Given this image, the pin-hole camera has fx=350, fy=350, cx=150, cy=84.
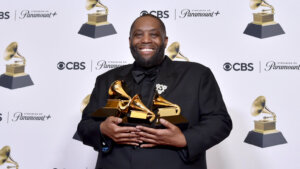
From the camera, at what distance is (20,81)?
2684 mm

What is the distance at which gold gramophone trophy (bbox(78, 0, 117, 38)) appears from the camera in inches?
104

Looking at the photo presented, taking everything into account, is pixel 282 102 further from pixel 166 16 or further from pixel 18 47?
pixel 18 47

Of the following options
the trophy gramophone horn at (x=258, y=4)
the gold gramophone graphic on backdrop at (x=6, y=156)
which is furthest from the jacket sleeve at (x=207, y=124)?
the gold gramophone graphic on backdrop at (x=6, y=156)

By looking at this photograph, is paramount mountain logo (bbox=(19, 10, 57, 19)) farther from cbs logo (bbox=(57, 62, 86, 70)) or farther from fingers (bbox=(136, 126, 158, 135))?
fingers (bbox=(136, 126, 158, 135))

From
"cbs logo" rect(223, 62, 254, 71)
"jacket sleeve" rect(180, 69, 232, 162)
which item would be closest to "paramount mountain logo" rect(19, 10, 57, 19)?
"cbs logo" rect(223, 62, 254, 71)

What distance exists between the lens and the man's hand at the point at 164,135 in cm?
125

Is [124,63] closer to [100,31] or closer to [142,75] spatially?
[100,31]

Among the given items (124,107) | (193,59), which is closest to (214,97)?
(124,107)

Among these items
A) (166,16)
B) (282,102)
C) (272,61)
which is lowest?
(282,102)

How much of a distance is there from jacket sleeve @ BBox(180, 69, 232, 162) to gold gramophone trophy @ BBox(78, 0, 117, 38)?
1294 mm

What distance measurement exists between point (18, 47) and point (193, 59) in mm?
1351

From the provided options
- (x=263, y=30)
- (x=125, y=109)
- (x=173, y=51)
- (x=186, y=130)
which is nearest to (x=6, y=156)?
(x=173, y=51)

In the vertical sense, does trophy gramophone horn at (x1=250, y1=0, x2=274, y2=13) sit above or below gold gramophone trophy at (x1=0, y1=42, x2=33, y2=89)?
above

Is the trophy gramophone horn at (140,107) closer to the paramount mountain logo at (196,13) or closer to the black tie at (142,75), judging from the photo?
the black tie at (142,75)
